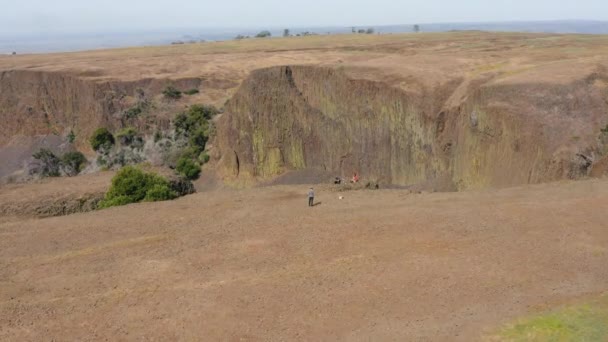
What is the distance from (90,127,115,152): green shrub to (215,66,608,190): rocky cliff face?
14.4 m

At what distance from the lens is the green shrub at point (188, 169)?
46.8 metres

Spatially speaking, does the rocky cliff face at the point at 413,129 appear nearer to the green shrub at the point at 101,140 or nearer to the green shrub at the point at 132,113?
the green shrub at the point at 132,113

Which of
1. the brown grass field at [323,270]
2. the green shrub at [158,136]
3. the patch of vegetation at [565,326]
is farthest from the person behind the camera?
the green shrub at [158,136]

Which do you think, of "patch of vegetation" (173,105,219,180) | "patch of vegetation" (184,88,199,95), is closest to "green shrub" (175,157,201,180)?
"patch of vegetation" (173,105,219,180)

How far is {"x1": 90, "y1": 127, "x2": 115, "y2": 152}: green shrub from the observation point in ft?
187

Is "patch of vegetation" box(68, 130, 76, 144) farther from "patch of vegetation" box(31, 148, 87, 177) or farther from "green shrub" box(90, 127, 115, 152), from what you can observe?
"patch of vegetation" box(31, 148, 87, 177)

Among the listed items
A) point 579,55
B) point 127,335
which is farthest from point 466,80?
point 127,335

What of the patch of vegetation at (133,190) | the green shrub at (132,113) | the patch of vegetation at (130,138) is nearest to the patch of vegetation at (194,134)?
the patch of vegetation at (130,138)

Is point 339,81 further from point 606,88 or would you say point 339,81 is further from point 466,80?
point 606,88

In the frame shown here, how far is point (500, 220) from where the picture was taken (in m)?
20.3

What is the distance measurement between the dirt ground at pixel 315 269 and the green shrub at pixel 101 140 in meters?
33.6

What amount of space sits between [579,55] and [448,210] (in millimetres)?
28982

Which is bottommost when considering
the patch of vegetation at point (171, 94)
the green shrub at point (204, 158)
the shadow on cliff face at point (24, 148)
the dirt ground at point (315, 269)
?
the shadow on cliff face at point (24, 148)

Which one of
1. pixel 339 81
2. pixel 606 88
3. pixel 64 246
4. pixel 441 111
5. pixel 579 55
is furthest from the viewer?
pixel 579 55
